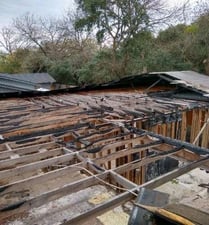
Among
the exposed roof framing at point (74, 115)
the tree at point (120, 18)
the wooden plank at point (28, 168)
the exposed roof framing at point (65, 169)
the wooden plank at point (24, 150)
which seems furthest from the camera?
the tree at point (120, 18)

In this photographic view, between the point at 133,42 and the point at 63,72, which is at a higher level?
the point at 133,42

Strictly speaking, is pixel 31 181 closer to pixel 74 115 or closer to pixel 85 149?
pixel 85 149

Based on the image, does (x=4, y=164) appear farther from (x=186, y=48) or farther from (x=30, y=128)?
(x=186, y=48)

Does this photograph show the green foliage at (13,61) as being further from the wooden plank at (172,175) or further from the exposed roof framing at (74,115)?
the wooden plank at (172,175)

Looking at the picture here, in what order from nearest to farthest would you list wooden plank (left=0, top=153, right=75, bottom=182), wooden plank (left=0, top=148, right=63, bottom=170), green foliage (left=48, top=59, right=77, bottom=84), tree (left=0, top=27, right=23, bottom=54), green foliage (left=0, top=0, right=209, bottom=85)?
wooden plank (left=0, top=153, right=75, bottom=182) → wooden plank (left=0, top=148, right=63, bottom=170) → green foliage (left=0, top=0, right=209, bottom=85) → green foliage (left=48, top=59, right=77, bottom=84) → tree (left=0, top=27, right=23, bottom=54)

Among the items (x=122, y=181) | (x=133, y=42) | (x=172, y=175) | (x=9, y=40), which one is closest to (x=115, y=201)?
(x=122, y=181)

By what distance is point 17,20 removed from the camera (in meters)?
26.6

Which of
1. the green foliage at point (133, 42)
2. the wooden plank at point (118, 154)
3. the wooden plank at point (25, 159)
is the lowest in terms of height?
the wooden plank at point (25, 159)

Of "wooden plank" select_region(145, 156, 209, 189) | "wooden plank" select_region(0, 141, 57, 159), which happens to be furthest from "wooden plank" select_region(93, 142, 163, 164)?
"wooden plank" select_region(0, 141, 57, 159)

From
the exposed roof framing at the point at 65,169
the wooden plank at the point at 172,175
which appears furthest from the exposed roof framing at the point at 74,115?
the wooden plank at the point at 172,175

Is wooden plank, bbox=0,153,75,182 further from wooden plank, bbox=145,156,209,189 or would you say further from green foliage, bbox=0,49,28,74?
green foliage, bbox=0,49,28,74

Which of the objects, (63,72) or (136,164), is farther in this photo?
(63,72)

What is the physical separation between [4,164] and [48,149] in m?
0.81

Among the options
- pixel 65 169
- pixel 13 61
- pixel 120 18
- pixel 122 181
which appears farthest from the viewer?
pixel 13 61
